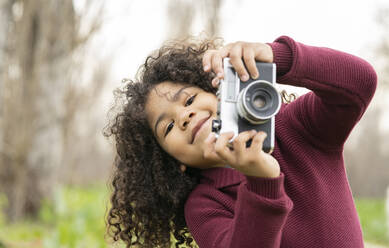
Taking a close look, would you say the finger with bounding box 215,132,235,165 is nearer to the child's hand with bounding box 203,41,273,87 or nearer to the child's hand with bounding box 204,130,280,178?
the child's hand with bounding box 204,130,280,178

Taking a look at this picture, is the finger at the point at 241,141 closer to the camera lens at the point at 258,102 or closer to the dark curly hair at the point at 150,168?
the camera lens at the point at 258,102

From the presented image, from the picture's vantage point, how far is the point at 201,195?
171cm

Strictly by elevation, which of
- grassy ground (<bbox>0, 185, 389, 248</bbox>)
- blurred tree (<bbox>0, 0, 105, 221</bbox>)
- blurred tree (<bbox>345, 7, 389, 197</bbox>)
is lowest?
blurred tree (<bbox>345, 7, 389, 197</bbox>)

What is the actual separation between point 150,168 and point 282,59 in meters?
0.92

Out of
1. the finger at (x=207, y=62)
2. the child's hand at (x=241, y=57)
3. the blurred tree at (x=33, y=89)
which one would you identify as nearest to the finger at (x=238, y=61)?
the child's hand at (x=241, y=57)

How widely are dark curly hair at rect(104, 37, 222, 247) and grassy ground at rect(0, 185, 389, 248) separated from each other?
182 centimetres

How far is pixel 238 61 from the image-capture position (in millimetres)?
1243

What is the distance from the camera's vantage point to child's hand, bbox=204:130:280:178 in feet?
3.69

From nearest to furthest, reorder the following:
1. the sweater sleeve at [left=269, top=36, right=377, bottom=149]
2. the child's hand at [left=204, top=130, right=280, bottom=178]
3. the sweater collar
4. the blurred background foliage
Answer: the child's hand at [left=204, top=130, right=280, bottom=178] → the sweater sleeve at [left=269, top=36, right=377, bottom=149] → the sweater collar → the blurred background foliage

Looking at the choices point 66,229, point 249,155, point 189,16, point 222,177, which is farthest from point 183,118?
point 189,16

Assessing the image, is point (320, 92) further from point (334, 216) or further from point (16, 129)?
point (16, 129)

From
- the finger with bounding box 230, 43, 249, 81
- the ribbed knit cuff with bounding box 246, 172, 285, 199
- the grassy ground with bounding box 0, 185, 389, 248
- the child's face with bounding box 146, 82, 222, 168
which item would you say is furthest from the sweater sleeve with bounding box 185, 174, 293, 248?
the grassy ground with bounding box 0, 185, 389, 248

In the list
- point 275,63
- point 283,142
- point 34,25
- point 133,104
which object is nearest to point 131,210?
point 133,104

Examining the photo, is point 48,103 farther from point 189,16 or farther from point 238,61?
point 238,61
